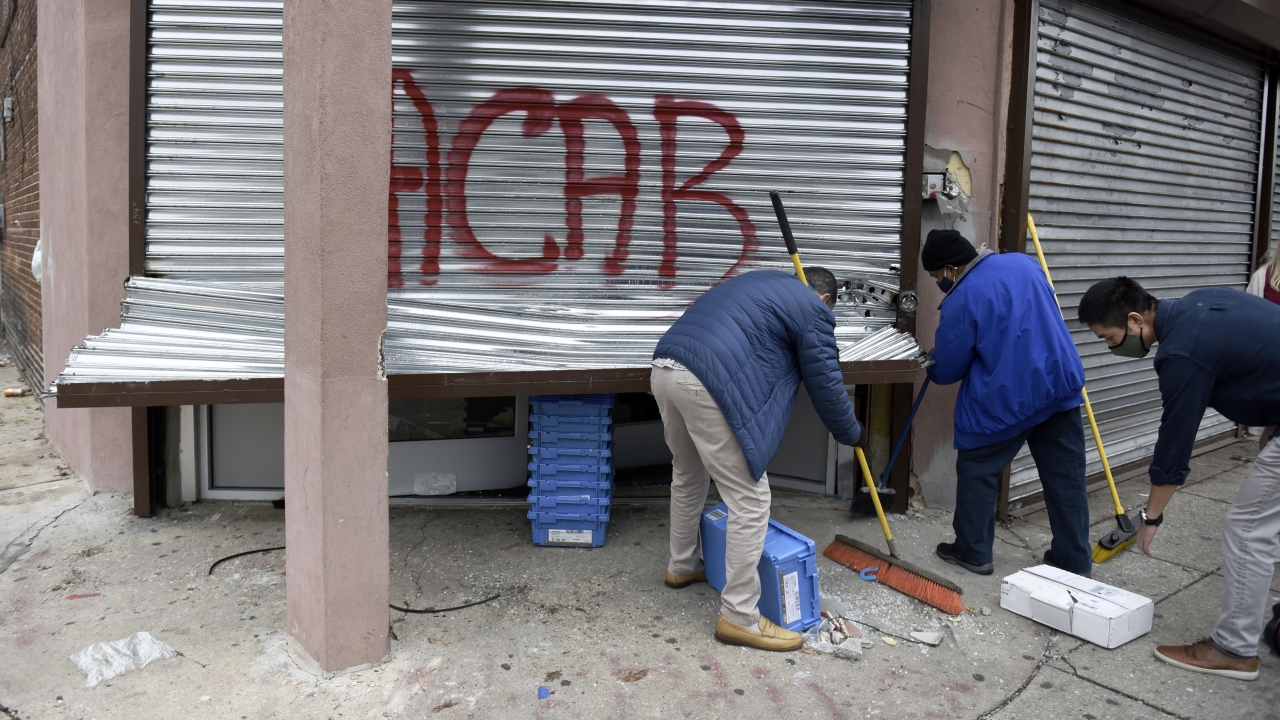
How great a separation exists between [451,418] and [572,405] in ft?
3.80

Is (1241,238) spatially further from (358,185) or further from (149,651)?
(149,651)

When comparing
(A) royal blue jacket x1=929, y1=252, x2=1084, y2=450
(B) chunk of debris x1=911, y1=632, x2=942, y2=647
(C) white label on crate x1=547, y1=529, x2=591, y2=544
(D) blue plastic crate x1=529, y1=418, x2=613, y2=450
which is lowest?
(B) chunk of debris x1=911, y1=632, x2=942, y2=647

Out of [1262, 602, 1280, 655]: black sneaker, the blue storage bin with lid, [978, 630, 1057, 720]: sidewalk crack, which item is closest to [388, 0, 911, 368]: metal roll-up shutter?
the blue storage bin with lid

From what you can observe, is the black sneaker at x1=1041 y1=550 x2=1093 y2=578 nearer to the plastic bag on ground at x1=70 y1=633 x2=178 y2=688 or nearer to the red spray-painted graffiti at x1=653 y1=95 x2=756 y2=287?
the red spray-painted graffiti at x1=653 y1=95 x2=756 y2=287

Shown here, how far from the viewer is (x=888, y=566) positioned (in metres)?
4.26

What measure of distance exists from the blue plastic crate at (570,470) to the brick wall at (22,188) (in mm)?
5251

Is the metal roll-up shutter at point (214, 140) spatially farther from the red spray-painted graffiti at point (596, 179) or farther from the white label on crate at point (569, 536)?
the white label on crate at point (569, 536)

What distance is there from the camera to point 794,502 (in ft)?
17.8

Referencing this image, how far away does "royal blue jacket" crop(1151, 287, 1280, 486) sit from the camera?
3252 millimetres

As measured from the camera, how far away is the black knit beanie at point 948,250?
4.39 meters

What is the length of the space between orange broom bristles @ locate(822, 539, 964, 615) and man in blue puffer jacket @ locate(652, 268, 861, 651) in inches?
31.9

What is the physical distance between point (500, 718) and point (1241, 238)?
7.57m

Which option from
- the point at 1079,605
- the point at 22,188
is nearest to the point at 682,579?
the point at 1079,605

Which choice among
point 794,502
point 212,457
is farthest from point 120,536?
point 794,502
